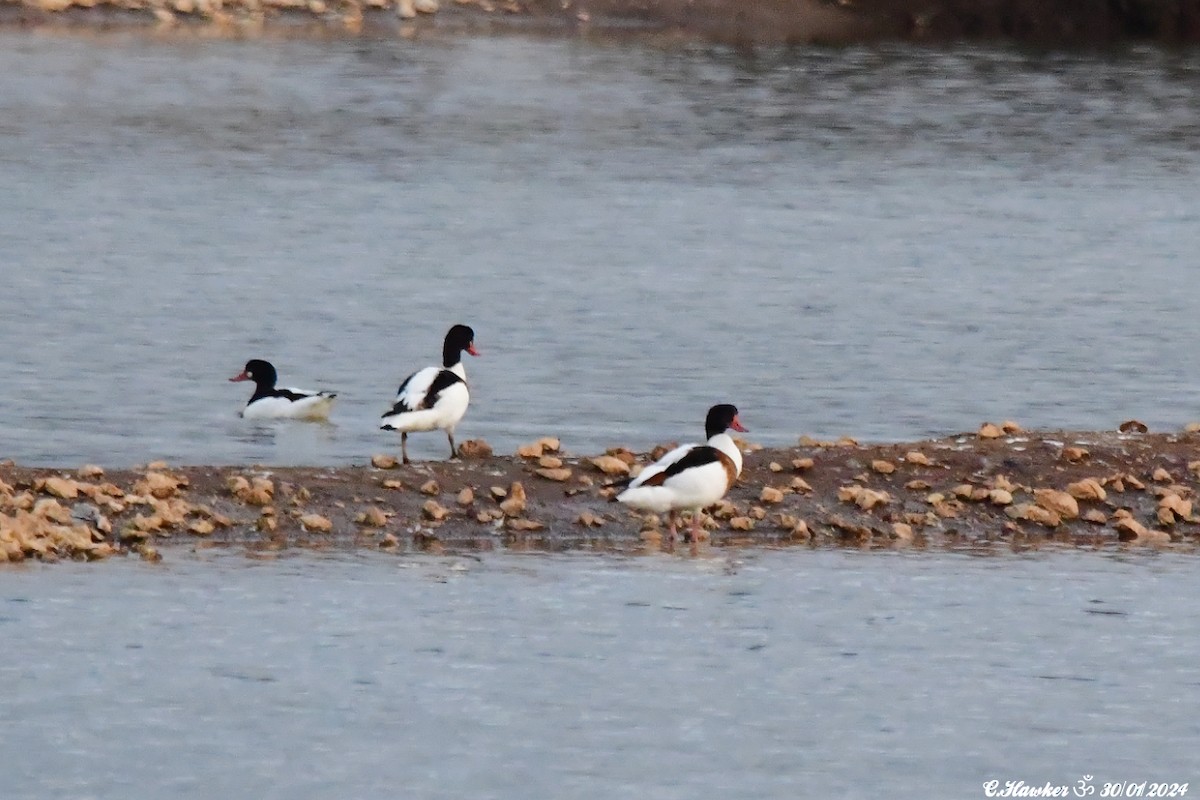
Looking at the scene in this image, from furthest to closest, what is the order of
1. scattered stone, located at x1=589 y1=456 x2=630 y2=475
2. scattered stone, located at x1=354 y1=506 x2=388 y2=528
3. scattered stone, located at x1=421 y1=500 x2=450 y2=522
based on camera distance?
scattered stone, located at x1=589 y1=456 x2=630 y2=475 → scattered stone, located at x1=421 y1=500 x2=450 y2=522 → scattered stone, located at x1=354 y1=506 x2=388 y2=528

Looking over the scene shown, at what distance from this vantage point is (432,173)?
146 feet

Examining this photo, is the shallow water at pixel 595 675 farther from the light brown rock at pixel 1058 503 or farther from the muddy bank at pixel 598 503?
the light brown rock at pixel 1058 503

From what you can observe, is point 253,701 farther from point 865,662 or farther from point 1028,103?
point 1028,103

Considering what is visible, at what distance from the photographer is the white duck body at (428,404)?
18156mm

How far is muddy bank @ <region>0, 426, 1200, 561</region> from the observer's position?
16.0m

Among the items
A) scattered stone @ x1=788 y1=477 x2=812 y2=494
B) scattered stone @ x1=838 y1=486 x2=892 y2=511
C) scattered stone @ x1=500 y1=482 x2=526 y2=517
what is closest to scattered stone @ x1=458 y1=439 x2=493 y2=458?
scattered stone @ x1=500 y1=482 x2=526 y2=517

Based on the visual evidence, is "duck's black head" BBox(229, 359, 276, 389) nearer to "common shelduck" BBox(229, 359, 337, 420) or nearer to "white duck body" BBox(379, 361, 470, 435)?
"common shelduck" BBox(229, 359, 337, 420)

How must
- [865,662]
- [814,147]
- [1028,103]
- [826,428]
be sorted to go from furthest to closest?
[1028,103] < [814,147] < [826,428] < [865,662]

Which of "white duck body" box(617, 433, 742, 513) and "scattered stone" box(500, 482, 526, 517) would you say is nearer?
"white duck body" box(617, 433, 742, 513)

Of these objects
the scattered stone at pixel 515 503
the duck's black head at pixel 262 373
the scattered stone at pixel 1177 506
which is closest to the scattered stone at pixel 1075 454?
the scattered stone at pixel 1177 506

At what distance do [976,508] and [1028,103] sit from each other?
42600 mm

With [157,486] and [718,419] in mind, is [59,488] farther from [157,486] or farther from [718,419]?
[718,419]

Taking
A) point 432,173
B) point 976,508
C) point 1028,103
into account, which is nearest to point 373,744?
point 976,508

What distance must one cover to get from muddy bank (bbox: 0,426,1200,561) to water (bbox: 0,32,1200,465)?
2505mm
